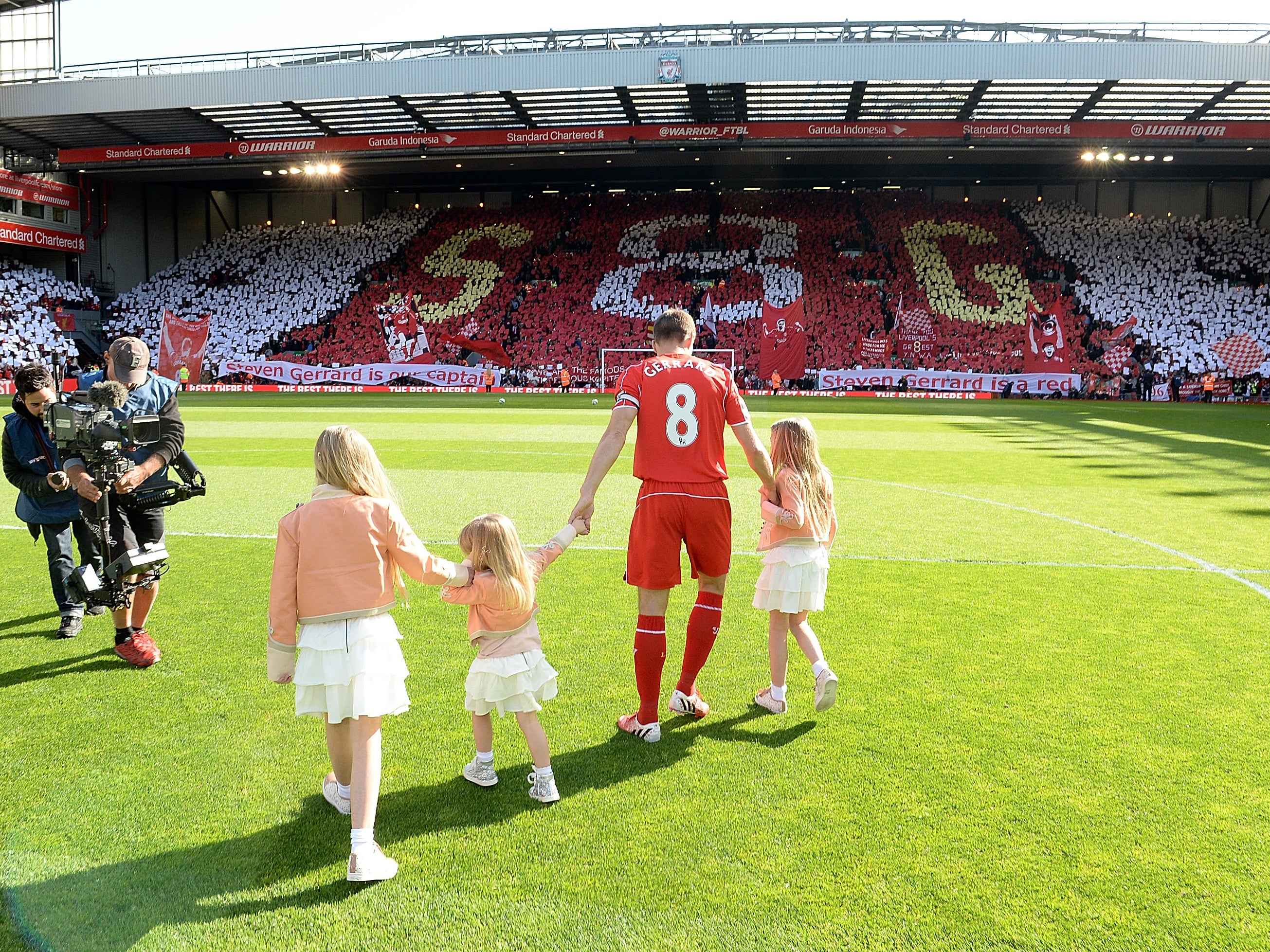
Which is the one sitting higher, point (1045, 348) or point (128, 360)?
point (1045, 348)

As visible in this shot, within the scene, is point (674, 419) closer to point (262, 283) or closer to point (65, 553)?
point (65, 553)

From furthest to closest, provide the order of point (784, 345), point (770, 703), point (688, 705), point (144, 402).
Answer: point (784, 345), point (144, 402), point (770, 703), point (688, 705)

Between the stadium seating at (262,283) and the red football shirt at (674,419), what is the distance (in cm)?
4325

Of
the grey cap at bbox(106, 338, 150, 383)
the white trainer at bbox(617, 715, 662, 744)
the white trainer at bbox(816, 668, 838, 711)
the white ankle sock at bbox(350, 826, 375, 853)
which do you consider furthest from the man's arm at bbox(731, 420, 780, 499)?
the grey cap at bbox(106, 338, 150, 383)

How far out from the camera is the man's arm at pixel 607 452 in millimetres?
4500

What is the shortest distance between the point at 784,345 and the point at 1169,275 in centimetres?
1824

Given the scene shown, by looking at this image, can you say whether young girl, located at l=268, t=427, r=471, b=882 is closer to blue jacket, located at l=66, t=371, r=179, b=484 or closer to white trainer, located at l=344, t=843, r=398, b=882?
white trainer, located at l=344, t=843, r=398, b=882

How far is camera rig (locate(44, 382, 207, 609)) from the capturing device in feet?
16.5

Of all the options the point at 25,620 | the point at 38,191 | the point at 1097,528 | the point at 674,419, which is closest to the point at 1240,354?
the point at 1097,528

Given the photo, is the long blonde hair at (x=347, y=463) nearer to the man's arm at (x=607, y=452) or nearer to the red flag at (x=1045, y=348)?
the man's arm at (x=607, y=452)

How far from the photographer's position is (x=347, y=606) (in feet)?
11.6

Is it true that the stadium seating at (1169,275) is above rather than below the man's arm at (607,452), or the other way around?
above

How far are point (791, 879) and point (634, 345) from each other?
40191 mm

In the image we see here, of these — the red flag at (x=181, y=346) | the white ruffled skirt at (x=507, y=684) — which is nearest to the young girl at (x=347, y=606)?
the white ruffled skirt at (x=507, y=684)
